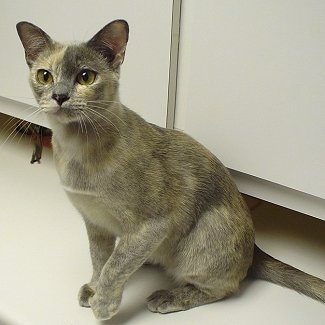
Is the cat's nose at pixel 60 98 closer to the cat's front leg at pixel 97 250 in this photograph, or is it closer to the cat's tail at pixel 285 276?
the cat's front leg at pixel 97 250

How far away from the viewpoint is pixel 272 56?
94cm

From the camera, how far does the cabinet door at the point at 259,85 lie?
0.90 m

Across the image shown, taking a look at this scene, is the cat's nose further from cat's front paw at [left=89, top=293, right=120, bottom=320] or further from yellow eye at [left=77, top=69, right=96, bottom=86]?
cat's front paw at [left=89, top=293, right=120, bottom=320]

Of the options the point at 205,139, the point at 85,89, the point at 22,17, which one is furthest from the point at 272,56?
the point at 22,17

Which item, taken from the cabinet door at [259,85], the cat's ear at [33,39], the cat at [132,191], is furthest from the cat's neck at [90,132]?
the cabinet door at [259,85]

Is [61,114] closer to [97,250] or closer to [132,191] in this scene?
[132,191]

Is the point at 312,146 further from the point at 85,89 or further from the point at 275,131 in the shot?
the point at 85,89

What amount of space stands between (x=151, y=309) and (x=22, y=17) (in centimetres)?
76

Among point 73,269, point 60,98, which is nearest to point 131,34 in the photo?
point 60,98

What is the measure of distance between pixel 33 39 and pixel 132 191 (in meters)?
0.30

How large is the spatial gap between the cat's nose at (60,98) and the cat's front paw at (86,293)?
40cm

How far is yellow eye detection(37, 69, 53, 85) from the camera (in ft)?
2.57

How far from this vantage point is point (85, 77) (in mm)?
783

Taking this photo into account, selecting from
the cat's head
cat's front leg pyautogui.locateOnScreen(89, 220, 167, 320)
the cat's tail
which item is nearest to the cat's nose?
the cat's head
